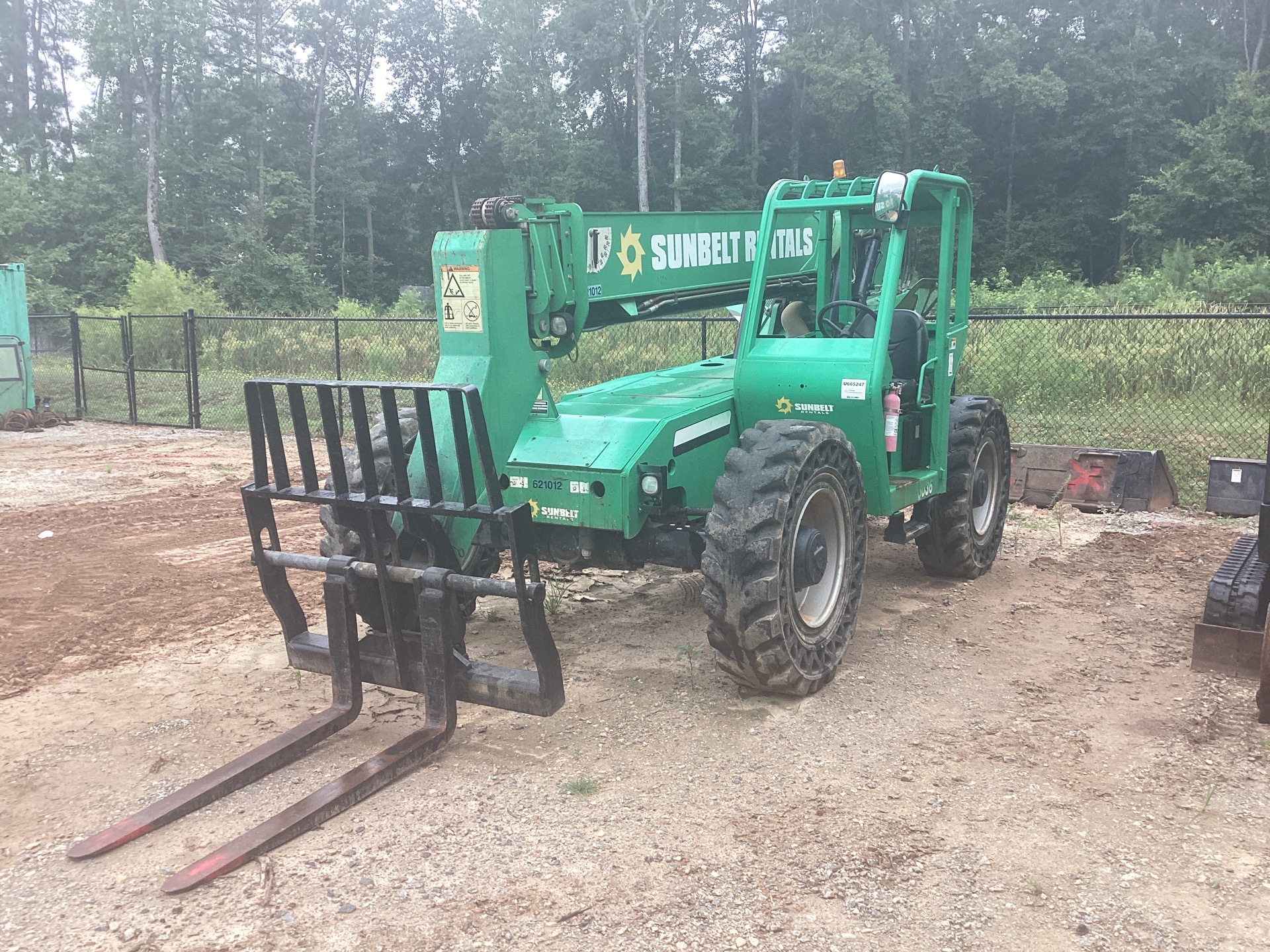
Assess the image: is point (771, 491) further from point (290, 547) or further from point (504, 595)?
point (290, 547)

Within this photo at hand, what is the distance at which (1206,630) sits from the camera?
493 centimetres

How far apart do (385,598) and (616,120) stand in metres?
48.7

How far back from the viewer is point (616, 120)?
164 ft

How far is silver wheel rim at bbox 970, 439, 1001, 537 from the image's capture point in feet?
24.0

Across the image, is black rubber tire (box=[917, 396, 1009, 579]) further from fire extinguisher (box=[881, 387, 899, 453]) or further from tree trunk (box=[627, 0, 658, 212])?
tree trunk (box=[627, 0, 658, 212])

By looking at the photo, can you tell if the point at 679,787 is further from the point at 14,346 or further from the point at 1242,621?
the point at 14,346

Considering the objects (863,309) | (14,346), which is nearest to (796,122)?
(14,346)

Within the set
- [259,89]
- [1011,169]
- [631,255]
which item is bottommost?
[631,255]

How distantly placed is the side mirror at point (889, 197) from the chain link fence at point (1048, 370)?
1823 mm

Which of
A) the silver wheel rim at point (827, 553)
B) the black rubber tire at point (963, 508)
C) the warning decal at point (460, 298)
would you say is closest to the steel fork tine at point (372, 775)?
the warning decal at point (460, 298)

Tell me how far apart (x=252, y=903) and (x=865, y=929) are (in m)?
2.00

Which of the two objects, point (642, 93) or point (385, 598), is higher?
point (642, 93)

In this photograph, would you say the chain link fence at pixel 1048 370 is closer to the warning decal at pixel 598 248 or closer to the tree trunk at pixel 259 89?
the warning decal at pixel 598 248

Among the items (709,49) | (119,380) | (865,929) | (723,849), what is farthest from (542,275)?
(709,49)
